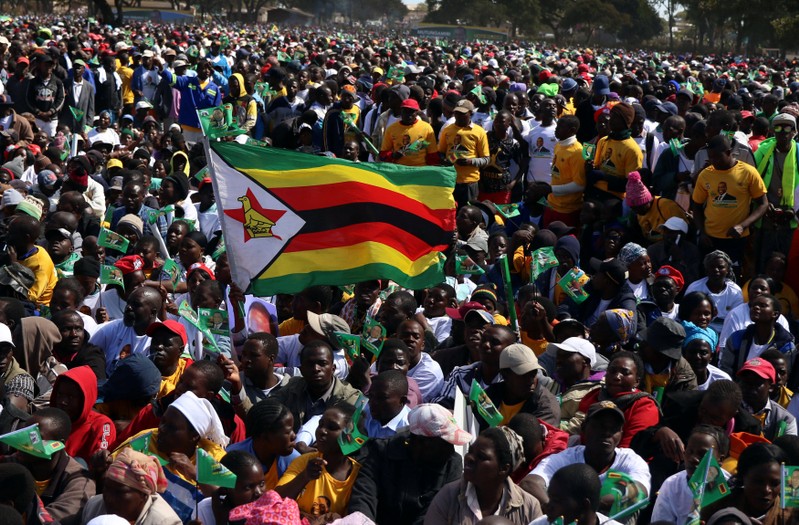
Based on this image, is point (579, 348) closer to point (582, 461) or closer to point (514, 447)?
point (582, 461)

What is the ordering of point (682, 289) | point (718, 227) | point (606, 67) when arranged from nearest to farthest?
point (682, 289) → point (718, 227) → point (606, 67)

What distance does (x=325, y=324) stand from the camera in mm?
7234

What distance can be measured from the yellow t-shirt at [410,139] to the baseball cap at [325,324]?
203 inches

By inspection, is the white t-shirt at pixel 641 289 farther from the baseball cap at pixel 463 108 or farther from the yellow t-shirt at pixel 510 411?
the baseball cap at pixel 463 108

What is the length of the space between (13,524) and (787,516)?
3133mm

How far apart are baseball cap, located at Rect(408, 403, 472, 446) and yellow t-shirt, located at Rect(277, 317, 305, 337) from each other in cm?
265

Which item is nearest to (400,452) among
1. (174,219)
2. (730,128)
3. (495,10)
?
(174,219)

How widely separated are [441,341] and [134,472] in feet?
Result: 11.5

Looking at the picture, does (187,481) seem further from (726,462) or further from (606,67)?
(606,67)

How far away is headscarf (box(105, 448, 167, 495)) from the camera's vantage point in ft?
15.5

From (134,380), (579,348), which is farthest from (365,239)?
(134,380)

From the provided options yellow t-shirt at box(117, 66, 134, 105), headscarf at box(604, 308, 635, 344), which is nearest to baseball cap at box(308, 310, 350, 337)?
headscarf at box(604, 308, 635, 344)

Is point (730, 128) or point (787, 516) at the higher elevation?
point (730, 128)

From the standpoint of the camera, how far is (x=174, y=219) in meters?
10.4
